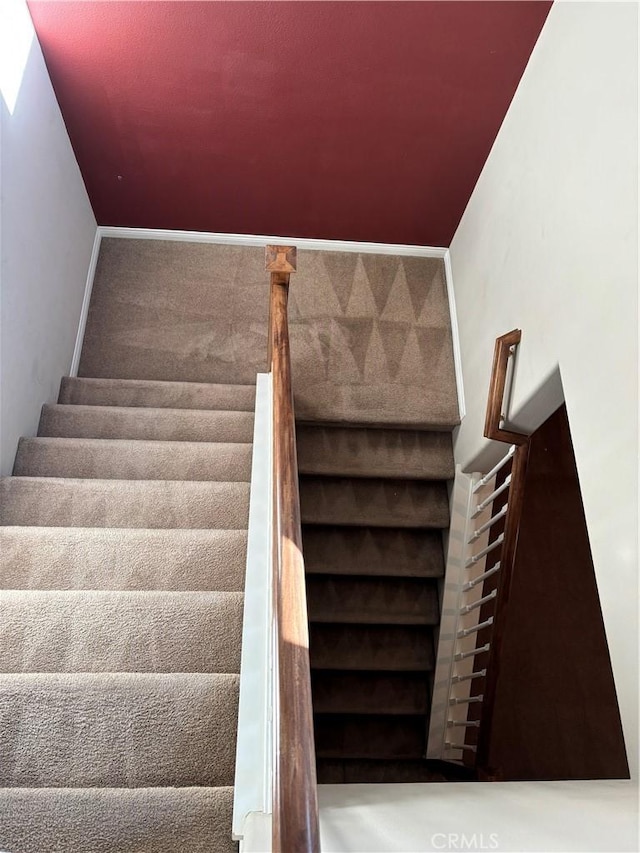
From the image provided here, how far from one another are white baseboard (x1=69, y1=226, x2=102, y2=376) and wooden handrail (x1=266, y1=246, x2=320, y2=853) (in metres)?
2.34

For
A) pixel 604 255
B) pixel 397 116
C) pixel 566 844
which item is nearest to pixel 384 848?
pixel 566 844

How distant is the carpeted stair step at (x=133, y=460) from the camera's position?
103 inches

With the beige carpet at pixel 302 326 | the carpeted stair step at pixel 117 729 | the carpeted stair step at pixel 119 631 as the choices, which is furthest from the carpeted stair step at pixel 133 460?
the carpeted stair step at pixel 117 729

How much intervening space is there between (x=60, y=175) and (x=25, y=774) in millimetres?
2634

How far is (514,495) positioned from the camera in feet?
8.45

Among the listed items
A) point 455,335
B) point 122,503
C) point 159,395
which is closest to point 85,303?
point 159,395

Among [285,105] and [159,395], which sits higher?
[285,105]

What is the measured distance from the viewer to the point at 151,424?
2922mm

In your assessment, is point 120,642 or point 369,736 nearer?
point 120,642

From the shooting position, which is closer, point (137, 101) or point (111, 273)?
point (137, 101)

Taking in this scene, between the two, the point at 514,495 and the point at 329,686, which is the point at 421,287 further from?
the point at 329,686

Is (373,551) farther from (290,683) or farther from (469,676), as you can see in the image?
(290,683)


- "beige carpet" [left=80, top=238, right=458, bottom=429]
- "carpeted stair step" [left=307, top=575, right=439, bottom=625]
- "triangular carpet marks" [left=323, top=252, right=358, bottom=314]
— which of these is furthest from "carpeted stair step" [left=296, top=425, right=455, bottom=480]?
"triangular carpet marks" [left=323, top=252, right=358, bottom=314]

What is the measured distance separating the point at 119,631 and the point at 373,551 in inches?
77.0
